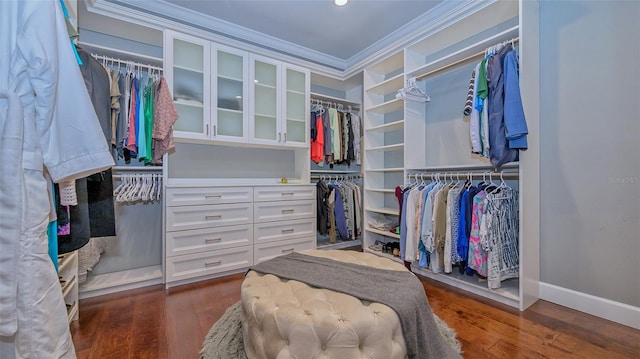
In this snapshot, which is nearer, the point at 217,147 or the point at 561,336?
the point at 561,336

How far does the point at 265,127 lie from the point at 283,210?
93 cm

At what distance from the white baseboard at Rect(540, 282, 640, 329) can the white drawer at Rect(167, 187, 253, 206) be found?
2608 millimetres

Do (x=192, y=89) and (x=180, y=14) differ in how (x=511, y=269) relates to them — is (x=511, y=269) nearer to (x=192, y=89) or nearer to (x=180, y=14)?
(x=192, y=89)

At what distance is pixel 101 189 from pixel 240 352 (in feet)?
3.90

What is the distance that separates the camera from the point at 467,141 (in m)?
2.65

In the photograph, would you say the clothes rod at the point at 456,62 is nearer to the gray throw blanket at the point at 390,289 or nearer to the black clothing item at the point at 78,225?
the gray throw blanket at the point at 390,289

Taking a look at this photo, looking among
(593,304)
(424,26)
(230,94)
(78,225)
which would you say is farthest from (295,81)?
(593,304)

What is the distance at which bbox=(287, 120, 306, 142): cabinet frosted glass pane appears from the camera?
316cm

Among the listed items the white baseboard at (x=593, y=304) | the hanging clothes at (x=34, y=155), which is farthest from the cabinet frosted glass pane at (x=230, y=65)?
the white baseboard at (x=593, y=304)

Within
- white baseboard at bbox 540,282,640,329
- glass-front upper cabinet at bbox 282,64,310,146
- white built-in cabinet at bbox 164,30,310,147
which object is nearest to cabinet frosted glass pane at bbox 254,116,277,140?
white built-in cabinet at bbox 164,30,310,147

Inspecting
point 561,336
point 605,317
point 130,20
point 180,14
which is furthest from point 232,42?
point 605,317

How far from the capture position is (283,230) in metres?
2.91

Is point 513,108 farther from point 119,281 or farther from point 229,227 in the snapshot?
point 119,281

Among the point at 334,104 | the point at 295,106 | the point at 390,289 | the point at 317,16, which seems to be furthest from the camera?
the point at 334,104
